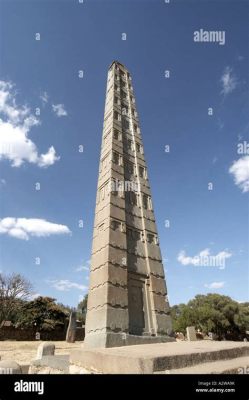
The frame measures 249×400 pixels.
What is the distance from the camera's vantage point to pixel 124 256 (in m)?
10.8

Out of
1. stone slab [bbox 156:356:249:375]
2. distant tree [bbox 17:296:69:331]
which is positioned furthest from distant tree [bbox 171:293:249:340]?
stone slab [bbox 156:356:249:375]

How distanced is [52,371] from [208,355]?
450cm

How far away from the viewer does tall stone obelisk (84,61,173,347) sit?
365 inches

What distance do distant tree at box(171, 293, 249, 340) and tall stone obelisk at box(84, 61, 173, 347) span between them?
94.3 ft

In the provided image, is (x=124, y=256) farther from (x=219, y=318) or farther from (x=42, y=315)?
(x=219, y=318)

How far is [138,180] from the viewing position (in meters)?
14.8

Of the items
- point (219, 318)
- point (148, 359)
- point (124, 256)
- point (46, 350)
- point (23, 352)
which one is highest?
point (124, 256)

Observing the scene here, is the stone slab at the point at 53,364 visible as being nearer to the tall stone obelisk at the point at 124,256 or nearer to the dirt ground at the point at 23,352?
the tall stone obelisk at the point at 124,256

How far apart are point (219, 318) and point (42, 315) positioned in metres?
24.0

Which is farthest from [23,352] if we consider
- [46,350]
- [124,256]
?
[124,256]
